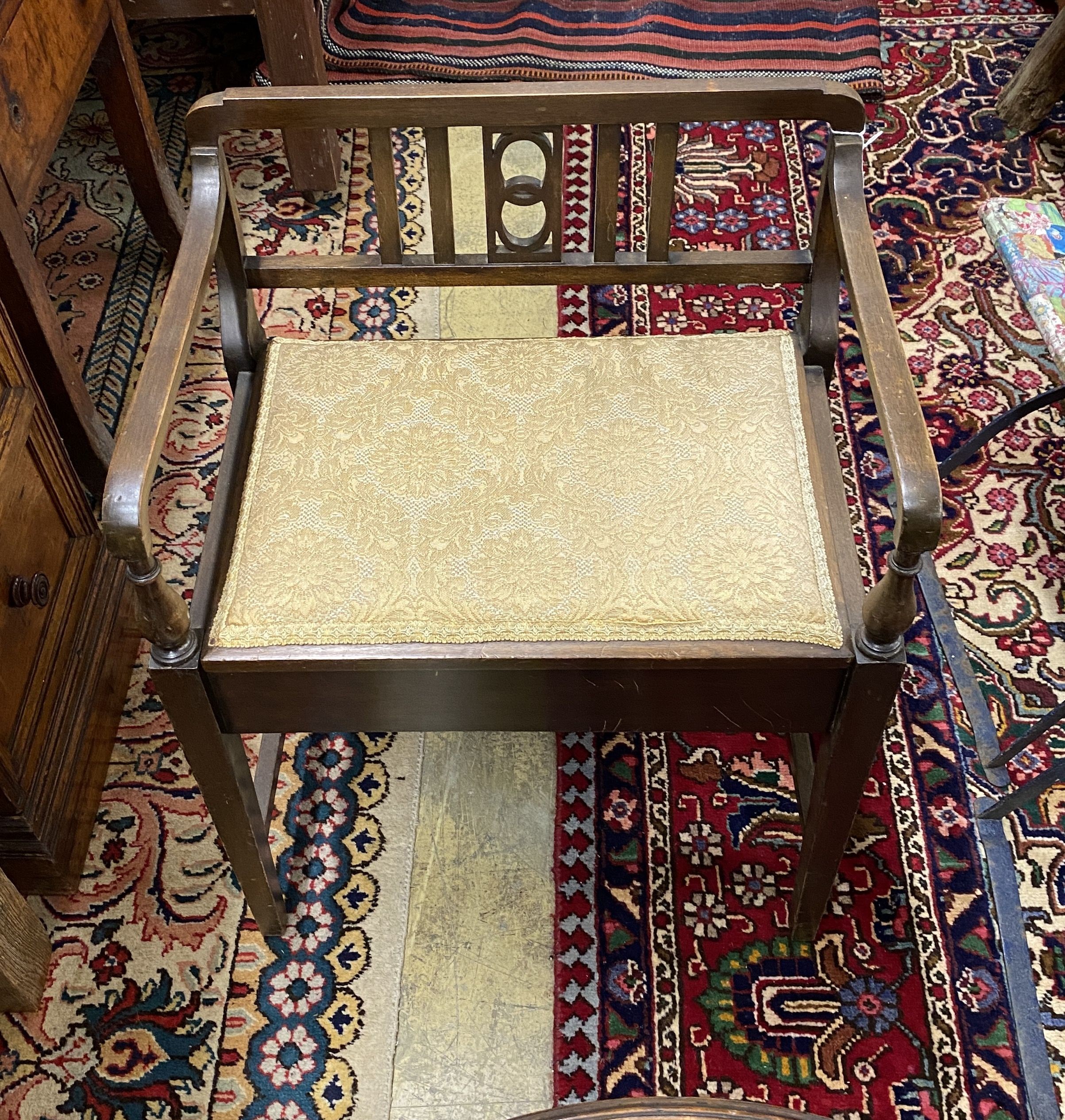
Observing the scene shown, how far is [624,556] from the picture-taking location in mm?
1395

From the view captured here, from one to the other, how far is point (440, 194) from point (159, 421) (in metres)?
0.51

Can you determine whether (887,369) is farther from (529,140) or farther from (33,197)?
(33,197)

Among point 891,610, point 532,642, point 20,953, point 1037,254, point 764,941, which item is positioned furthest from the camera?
point 1037,254

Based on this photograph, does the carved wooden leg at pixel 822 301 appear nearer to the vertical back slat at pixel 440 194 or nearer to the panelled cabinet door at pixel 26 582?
the vertical back slat at pixel 440 194

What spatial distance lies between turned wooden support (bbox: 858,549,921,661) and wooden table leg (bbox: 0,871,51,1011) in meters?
1.16

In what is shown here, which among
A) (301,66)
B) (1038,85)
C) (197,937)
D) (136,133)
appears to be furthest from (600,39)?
(197,937)

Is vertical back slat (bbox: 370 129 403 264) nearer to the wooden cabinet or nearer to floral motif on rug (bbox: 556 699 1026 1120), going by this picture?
the wooden cabinet

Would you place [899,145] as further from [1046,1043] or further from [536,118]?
[1046,1043]

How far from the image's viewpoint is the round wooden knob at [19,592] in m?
1.68

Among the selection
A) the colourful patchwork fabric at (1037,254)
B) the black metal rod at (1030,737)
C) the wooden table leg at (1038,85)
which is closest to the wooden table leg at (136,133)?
the colourful patchwork fabric at (1037,254)

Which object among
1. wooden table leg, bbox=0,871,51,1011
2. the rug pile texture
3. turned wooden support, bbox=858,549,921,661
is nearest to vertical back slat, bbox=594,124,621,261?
turned wooden support, bbox=858,549,921,661

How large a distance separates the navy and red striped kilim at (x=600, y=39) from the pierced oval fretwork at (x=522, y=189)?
1.62 m

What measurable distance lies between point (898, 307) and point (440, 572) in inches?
63.5

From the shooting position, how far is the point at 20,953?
165 centimetres
